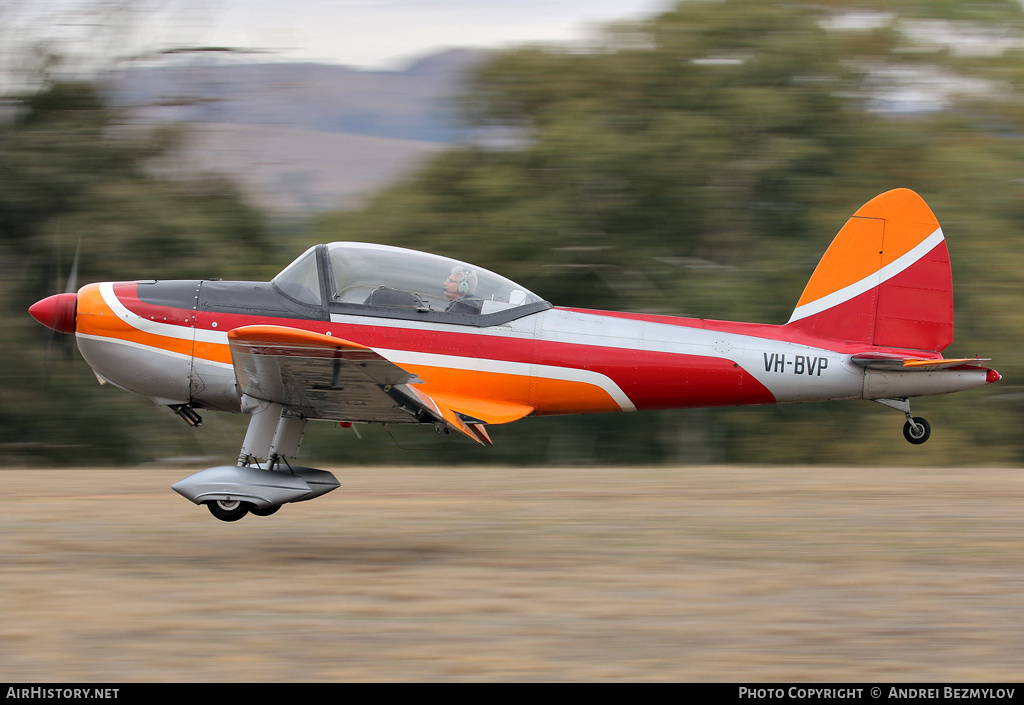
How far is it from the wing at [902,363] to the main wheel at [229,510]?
451 cm

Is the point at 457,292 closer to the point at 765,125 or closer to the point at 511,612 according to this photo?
the point at 511,612

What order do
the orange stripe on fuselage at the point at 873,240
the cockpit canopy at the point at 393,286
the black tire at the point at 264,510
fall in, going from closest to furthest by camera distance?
the black tire at the point at 264,510 → the cockpit canopy at the point at 393,286 → the orange stripe on fuselage at the point at 873,240

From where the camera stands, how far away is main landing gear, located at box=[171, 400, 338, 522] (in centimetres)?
582

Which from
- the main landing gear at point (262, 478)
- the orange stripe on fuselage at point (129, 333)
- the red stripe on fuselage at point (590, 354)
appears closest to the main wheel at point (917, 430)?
the red stripe on fuselage at point (590, 354)

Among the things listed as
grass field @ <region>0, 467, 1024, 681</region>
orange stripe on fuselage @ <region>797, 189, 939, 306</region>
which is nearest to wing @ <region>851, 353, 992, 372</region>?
orange stripe on fuselage @ <region>797, 189, 939, 306</region>

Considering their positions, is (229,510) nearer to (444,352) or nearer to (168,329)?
(168,329)

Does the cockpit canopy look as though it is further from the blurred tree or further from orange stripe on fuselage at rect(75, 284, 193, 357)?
the blurred tree

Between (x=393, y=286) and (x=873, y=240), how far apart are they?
376 centimetres

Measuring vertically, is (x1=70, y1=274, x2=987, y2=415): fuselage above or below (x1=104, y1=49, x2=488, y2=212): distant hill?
below

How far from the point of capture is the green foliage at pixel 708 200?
50.4 ft

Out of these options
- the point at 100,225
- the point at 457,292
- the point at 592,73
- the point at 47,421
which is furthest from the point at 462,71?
the point at 457,292

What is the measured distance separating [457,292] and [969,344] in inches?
482

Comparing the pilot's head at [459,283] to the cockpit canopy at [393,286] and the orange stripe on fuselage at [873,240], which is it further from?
the orange stripe on fuselage at [873,240]

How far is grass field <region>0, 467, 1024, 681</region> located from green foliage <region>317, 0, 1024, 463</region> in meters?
7.66
